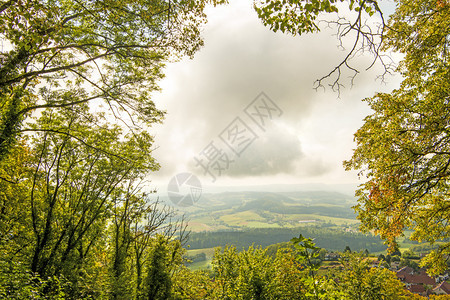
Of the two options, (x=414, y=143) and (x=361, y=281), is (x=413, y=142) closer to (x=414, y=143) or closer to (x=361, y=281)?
(x=414, y=143)

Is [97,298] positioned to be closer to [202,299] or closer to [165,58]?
[202,299]

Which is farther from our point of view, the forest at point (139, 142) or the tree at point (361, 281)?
the tree at point (361, 281)

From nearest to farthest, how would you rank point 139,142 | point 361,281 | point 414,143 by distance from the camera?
point 414,143 → point 139,142 → point 361,281

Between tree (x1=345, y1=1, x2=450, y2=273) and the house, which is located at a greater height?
tree (x1=345, y1=1, x2=450, y2=273)

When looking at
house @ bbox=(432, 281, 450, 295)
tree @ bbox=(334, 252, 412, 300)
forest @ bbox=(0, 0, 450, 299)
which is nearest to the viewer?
forest @ bbox=(0, 0, 450, 299)

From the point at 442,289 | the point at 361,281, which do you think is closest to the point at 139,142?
the point at 361,281

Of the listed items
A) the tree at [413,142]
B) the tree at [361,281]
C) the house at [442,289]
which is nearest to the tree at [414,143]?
the tree at [413,142]

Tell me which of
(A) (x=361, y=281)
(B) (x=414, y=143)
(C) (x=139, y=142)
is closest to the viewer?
(B) (x=414, y=143)

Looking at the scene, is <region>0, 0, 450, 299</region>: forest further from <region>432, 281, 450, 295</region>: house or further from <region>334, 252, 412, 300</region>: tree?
<region>432, 281, 450, 295</region>: house

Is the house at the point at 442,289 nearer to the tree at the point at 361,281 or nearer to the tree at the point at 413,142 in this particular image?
the tree at the point at 361,281

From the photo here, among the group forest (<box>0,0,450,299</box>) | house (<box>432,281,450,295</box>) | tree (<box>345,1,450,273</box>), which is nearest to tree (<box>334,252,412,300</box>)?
forest (<box>0,0,450,299</box>)

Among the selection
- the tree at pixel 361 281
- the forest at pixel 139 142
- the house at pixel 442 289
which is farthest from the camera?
the house at pixel 442 289

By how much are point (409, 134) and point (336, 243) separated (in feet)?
727

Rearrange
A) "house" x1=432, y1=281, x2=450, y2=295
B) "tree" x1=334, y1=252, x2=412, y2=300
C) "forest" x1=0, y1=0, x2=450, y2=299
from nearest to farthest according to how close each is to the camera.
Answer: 1. "forest" x1=0, y1=0, x2=450, y2=299
2. "tree" x1=334, y1=252, x2=412, y2=300
3. "house" x1=432, y1=281, x2=450, y2=295
